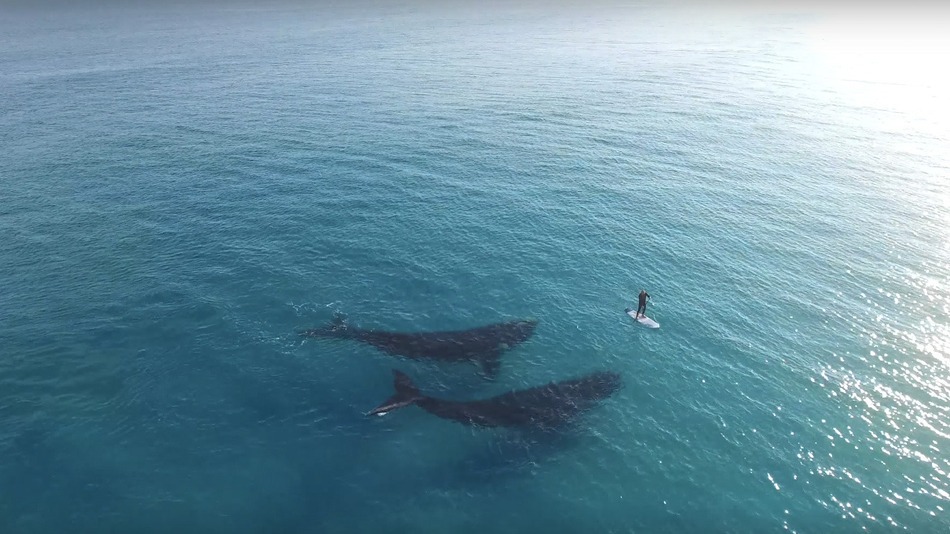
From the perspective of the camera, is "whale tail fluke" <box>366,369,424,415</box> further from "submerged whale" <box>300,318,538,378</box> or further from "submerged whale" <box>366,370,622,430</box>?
"submerged whale" <box>300,318,538,378</box>

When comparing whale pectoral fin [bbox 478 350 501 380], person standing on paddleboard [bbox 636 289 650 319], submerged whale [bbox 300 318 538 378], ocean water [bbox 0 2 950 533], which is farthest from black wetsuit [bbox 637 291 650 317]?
whale pectoral fin [bbox 478 350 501 380]

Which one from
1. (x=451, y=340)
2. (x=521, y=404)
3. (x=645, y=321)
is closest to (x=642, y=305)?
(x=645, y=321)

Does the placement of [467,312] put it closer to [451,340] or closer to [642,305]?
[451,340]

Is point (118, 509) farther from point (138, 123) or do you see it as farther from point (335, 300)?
point (138, 123)

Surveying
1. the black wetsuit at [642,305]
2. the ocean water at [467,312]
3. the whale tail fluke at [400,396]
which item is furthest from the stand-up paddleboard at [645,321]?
the whale tail fluke at [400,396]

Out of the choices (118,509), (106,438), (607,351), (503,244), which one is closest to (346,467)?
(118,509)

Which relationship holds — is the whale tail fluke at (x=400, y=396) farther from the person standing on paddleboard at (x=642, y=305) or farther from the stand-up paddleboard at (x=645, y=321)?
the person standing on paddleboard at (x=642, y=305)
